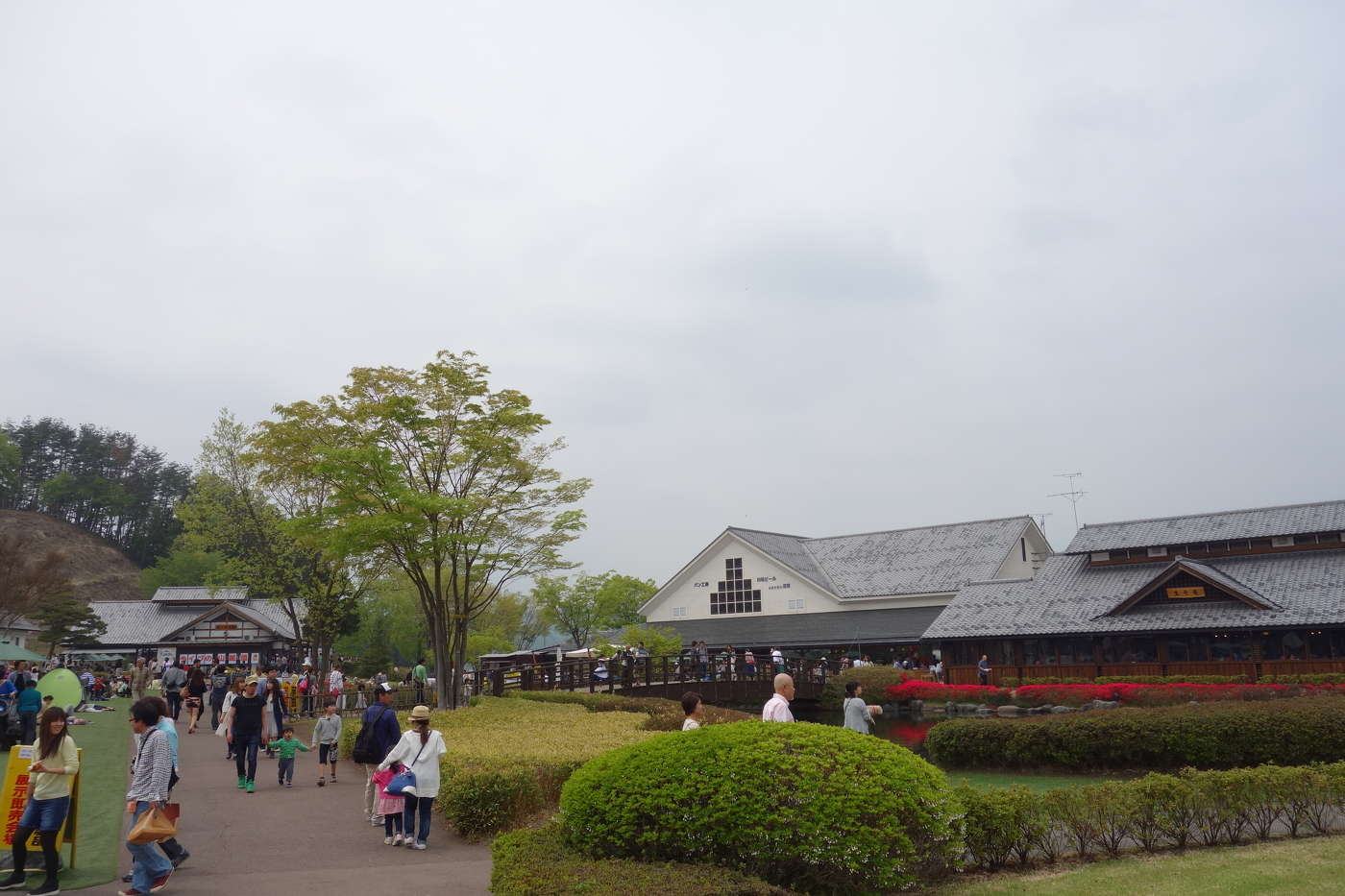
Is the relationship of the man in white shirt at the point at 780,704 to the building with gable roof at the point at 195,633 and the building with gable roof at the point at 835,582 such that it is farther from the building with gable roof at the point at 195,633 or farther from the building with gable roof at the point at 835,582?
the building with gable roof at the point at 195,633

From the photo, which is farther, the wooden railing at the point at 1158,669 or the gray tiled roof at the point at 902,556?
the gray tiled roof at the point at 902,556

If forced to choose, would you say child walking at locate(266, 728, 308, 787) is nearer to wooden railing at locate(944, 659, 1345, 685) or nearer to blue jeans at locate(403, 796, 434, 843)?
blue jeans at locate(403, 796, 434, 843)

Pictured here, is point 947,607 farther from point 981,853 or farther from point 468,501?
point 981,853

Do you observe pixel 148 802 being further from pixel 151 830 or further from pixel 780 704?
pixel 780 704

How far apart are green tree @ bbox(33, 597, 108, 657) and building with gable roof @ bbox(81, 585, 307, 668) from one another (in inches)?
134

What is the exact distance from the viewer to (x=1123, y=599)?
32.6 m

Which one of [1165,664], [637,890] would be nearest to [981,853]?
[637,890]

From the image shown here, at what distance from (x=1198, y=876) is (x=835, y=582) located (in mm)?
39906

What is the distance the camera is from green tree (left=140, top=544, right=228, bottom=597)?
240 ft

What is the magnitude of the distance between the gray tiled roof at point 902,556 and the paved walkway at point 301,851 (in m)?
34.1

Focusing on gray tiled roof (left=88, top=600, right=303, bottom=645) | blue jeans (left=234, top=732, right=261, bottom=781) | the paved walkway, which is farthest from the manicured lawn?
gray tiled roof (left=88, top=600, right=303, bottom=645)

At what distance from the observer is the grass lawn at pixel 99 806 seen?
28.5ft

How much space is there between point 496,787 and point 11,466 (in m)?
92.1

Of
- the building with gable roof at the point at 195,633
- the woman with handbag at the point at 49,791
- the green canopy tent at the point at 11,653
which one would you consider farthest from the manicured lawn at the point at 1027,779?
the building with gable roof at the point at 195,633
